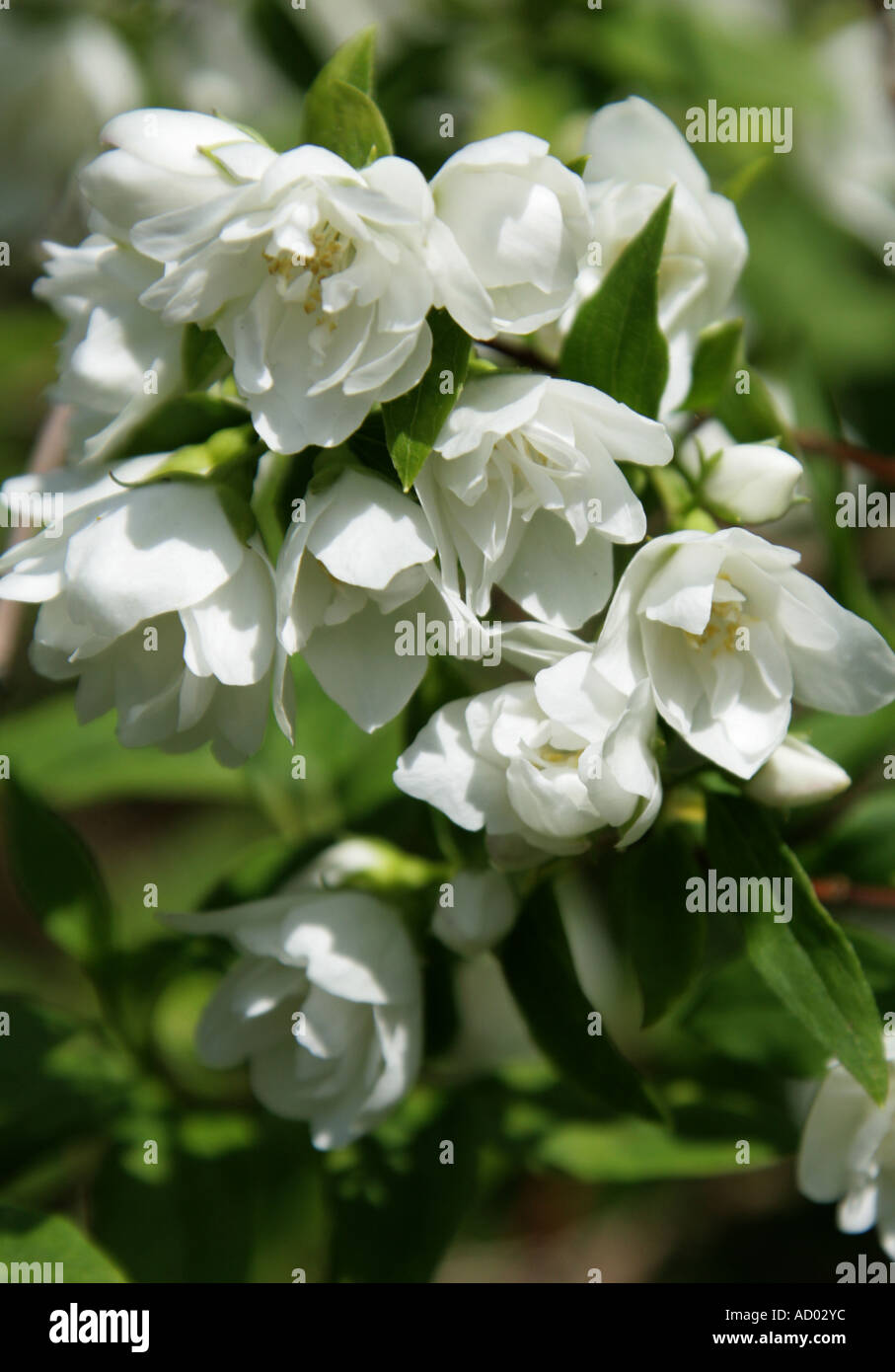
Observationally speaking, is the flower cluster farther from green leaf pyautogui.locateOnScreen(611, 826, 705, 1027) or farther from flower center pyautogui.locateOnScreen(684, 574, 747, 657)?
green leaf pyautogui.locateOnScreen(611, 826, 705, 1027)

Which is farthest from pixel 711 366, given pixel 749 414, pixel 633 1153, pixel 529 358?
pixel 633 1153

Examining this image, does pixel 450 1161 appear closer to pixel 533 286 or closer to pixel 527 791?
pixel 527 791

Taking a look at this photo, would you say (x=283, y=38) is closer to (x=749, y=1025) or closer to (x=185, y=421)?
(x=185, y=421)

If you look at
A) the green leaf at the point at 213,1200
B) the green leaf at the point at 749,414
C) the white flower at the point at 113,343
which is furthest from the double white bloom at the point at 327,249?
the green leaf at the point at 213,1200

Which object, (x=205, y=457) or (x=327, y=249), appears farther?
(x=205, y=457)

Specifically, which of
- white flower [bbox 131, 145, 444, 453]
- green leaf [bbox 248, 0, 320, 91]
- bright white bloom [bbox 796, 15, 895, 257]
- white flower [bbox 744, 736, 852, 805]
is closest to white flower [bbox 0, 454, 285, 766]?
white flower [bbox 131, 145, 444, 453]

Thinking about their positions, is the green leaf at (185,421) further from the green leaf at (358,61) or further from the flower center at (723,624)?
the flower center at (723,624)
